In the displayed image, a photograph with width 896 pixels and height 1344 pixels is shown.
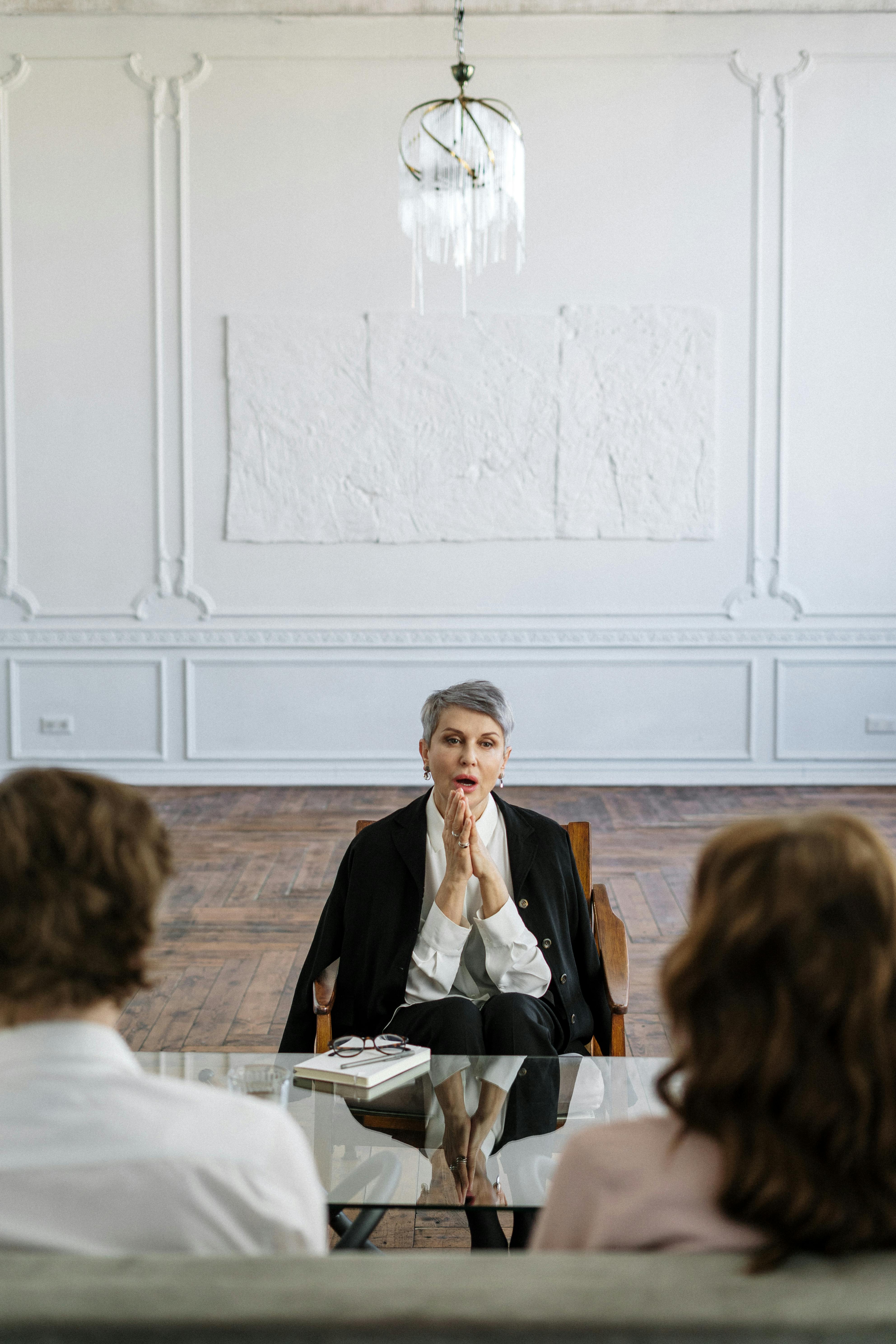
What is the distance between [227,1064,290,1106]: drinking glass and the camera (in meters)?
2.04

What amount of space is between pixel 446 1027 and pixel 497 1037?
11 cm

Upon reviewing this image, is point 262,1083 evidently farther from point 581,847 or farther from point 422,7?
point 422,7

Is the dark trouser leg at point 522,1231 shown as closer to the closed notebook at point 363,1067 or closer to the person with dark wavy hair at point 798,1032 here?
the closed notebook at point 363,1067

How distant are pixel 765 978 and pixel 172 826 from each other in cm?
544

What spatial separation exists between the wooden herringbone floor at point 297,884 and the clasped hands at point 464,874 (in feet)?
1.25

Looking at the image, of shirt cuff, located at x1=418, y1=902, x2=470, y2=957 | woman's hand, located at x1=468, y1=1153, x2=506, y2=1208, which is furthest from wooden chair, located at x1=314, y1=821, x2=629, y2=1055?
woman's hand, located at x1=468, y1=1153, x2=506, y2=1208

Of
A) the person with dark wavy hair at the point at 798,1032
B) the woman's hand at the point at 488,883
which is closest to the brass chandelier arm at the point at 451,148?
the woman's hand at the point at 488,883

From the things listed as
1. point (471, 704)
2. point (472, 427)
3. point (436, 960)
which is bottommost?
point (436, 960)

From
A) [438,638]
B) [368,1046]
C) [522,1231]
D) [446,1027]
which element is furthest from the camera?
[438,638]

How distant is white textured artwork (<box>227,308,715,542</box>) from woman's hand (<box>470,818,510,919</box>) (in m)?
4.55

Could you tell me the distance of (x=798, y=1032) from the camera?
3.02 ft

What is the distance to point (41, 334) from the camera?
22.4 ft

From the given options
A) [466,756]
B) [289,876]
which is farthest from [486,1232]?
[289,876]

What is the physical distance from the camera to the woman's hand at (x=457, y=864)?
98.3 inches
